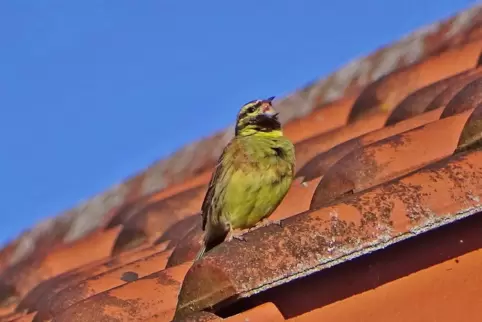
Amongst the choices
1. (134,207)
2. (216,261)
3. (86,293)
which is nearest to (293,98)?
(134,207)

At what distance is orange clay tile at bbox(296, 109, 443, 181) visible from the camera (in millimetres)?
3750

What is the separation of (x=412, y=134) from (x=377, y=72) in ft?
8.71

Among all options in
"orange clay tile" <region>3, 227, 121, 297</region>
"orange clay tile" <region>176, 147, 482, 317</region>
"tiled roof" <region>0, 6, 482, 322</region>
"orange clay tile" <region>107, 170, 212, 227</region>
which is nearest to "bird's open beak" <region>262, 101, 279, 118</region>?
"tiled roof" <region>0, 6, 482, 322</region>

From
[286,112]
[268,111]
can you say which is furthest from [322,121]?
[286,112]

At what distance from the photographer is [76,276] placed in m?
4.24

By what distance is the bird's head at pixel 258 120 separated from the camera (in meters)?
4.12

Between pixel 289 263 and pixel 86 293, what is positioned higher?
pixel 86 293

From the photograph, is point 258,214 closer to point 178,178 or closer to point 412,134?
point 412,134

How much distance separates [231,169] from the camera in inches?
156

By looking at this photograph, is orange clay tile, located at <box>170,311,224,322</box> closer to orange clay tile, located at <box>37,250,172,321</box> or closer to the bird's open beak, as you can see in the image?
orange clay tile, located at <box>37,250,172,321</box>

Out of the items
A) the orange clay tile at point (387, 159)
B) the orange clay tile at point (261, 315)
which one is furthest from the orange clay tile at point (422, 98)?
the orange clay tile at point (261, 315)

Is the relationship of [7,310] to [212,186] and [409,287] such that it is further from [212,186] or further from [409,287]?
[409,287]

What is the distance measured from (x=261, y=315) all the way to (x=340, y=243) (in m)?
0.21

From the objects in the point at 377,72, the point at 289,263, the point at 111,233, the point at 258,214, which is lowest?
the point at 289,263
